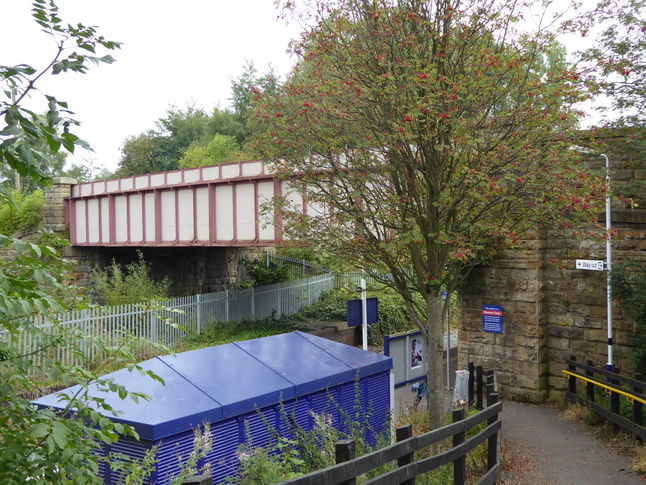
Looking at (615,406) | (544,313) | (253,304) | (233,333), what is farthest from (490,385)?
(253,304)

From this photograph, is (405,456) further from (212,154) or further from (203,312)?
(212,154)

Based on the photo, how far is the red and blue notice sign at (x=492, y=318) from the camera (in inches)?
537

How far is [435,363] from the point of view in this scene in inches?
362

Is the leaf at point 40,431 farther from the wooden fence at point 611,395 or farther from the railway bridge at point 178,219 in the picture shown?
the railway bridge at point 178,219

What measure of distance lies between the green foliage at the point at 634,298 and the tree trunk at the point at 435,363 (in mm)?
4056

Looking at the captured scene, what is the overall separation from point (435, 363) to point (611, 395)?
291cm

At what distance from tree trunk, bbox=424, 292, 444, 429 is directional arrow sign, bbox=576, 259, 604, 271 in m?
4.05

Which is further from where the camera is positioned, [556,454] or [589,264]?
[589,264]

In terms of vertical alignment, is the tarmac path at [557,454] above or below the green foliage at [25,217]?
below

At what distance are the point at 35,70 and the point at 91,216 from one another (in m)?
28.3

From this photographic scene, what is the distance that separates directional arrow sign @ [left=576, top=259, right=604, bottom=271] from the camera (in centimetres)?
1193

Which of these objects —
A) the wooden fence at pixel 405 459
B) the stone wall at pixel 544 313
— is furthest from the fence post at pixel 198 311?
the wooden fence at pixel 405 459

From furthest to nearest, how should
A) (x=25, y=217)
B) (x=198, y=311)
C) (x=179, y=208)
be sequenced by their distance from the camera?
(x=25, y=217) < (x=179, y=208) < (x=198, y=311)

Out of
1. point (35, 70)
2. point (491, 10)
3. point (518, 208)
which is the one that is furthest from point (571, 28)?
point (35, 70)
